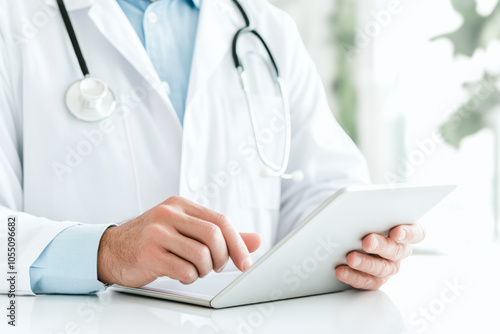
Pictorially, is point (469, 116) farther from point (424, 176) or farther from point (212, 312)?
point (212, 312)

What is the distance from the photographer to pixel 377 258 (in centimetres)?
84

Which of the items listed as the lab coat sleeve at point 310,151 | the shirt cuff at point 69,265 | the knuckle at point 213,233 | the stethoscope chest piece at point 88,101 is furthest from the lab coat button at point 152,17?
the knuckle at point 213,233

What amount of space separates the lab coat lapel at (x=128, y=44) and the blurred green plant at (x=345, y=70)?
1409mm

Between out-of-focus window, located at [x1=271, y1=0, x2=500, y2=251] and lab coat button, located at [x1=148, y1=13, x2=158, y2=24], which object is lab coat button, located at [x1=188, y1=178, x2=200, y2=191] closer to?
lab coat button, located at [x1=148, y1=13, x2=158, y2=24]

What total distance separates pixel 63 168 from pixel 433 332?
80 cm

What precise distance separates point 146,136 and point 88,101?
0.14 metres

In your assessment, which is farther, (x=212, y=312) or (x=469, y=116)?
(x=469, y=116)

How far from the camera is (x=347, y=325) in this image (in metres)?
0.61

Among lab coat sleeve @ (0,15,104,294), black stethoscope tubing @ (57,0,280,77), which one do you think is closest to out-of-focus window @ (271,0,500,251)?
black stethoscope tubing @ (57,0,280,77)

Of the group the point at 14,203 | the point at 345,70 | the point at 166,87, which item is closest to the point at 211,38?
the point at 166,87

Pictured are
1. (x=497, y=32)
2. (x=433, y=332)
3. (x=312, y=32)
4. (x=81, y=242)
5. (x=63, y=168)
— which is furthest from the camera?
(x=312, y=32)

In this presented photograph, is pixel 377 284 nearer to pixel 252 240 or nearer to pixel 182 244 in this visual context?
pixel 252 240

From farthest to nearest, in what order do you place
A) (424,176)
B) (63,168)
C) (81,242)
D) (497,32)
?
(424,176)
(497,32)
(63,168)
(81,242)

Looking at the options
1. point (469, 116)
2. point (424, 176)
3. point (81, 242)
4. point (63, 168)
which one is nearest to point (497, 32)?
point (469, 116)
